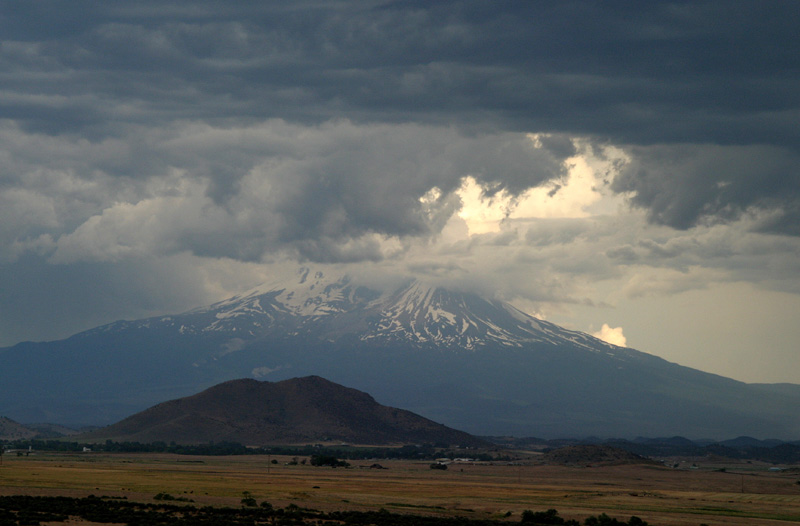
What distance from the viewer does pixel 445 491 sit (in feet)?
445

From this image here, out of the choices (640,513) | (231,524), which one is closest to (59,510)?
(231,524)

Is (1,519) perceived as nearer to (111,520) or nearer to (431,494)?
(111,520)

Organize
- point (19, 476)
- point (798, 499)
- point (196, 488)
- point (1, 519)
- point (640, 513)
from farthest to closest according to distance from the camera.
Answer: point (798, 499) → point (19, 476) → point (196, 488) → point (640, 513) → point (1, 519)

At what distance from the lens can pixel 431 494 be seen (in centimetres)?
12912

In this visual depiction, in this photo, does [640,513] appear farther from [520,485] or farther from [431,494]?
[520,485]

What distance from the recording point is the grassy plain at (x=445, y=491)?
353 feet

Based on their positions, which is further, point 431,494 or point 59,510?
point 431,494

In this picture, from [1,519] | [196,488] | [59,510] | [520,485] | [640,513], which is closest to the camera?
[1,519]

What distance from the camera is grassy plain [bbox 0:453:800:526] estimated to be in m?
108

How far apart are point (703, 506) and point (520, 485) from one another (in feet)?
132

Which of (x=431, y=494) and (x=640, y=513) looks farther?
(x=431, y=494)

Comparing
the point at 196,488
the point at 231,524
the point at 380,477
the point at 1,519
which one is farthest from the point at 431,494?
the point at 1,519

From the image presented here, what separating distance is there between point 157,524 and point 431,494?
5578cm

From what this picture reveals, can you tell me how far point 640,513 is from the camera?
109 m
